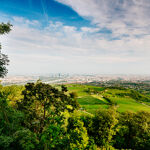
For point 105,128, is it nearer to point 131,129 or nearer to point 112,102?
point 131,129

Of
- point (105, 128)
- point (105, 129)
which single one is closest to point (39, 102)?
point (105, 128)

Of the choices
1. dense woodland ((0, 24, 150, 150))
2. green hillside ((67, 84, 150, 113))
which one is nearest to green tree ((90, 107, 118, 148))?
dense woodland ((0, 24, 150, 150))

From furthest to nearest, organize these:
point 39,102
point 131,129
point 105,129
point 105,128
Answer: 1. point 131,129
2. point 105,129
3. point 105,128
4. point 39,102

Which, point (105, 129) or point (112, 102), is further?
point (112, 102)

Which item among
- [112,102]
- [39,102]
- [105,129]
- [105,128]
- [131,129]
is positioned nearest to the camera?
[39,102]

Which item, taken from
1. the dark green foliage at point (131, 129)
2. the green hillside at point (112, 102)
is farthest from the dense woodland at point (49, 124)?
the green hillside at point (112, 102)

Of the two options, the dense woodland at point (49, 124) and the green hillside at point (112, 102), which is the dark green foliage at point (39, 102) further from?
the green hillside at point (112, 102)

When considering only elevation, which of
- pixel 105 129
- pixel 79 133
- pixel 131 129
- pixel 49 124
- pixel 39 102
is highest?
pixel 49 124

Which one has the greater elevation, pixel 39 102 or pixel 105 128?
pixel 39 102

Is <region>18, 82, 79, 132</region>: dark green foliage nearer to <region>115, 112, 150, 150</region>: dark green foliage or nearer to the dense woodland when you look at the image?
the dense woodland
